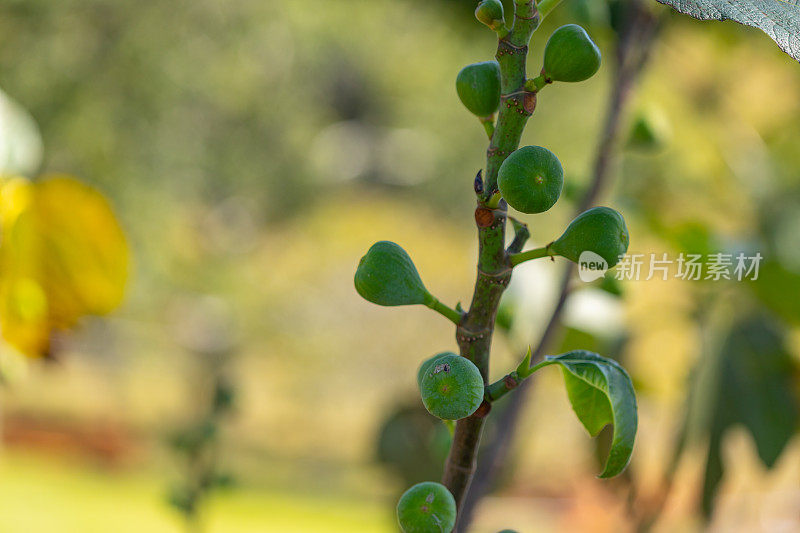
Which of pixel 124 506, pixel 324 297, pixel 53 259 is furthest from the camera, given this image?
pixel 324 297

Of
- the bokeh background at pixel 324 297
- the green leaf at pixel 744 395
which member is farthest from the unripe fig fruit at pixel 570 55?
the green leaf at pixel 744 395

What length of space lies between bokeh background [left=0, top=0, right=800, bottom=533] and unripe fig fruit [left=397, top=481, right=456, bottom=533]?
0.89 ft

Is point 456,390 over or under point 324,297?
under

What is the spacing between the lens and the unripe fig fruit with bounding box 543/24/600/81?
26 centimetres

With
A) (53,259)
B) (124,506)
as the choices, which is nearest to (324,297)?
(124,506)

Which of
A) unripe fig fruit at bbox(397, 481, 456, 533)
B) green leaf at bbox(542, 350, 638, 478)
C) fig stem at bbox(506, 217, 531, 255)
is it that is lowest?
unripe fig fruit at bbox(397, 481, 456, 533)

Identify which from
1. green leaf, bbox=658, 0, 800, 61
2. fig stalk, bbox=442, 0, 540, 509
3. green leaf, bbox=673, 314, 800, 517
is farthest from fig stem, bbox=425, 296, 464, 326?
green leaf, bbox=673, 314, 800, 517

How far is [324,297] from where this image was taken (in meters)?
5.07

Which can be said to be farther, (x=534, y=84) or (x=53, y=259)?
(x=53, y=259)

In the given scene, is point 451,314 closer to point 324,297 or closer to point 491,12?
point 491,12

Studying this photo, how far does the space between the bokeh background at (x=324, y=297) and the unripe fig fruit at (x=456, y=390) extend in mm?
285

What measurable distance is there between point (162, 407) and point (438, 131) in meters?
4.74

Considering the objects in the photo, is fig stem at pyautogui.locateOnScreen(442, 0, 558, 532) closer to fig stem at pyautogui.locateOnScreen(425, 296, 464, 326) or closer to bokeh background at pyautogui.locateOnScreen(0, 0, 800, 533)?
fig stem at pyautogui.locateOnScreen(425, 296, 464, 326)

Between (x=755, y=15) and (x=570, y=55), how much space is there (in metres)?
0.06
